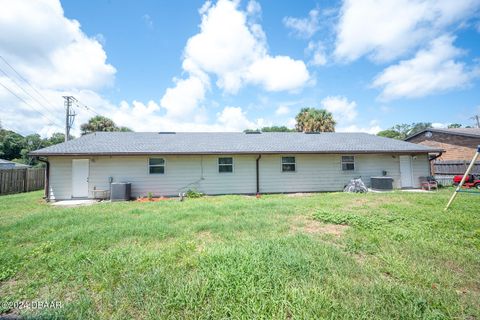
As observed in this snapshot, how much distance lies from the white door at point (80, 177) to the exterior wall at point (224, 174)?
191 millimetres

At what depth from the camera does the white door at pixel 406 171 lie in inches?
499

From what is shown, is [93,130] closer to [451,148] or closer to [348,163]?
[348,163]

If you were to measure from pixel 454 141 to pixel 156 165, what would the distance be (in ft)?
83.3

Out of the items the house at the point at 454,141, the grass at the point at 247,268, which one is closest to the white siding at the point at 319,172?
the grass at the point at 247,268

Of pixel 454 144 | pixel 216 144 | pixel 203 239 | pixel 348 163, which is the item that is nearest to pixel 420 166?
pixel 348 163

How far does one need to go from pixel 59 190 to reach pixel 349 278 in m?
12.7

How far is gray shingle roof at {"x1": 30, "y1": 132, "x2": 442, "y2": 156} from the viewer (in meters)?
10.8

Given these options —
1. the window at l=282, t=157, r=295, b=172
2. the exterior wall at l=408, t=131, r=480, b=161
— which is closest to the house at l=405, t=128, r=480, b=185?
the exterior wall at l=408, t=131, r=480, b=161

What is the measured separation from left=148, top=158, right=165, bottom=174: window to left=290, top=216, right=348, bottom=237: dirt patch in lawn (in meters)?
7.89

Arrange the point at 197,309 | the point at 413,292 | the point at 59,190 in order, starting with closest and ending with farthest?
the point at 197,309 → the point at 413,292 → the point at 59,190

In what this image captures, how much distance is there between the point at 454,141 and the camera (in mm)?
19094

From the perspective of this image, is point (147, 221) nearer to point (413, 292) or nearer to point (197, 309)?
point (197, 309)

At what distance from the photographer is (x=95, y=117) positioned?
94.4 feet

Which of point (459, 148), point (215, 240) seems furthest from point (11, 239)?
point (459, 148)
